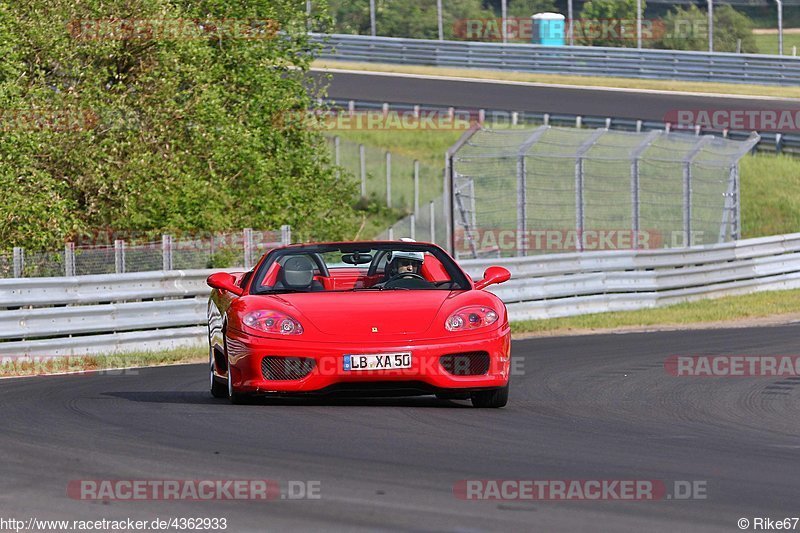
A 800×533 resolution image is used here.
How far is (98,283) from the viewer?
16109mm

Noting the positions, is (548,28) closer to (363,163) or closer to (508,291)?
(363,163)

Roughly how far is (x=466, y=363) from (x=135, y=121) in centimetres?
1351

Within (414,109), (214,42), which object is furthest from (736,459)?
(414,109)

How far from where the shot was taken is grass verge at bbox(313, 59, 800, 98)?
41094mm

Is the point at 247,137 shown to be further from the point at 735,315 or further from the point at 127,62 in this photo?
the point at 735,315

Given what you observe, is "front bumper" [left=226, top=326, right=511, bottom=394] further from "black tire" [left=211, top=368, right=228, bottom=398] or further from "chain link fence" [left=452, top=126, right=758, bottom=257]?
"chain link fence" [left=452, top=126, right=758, bottom=257]

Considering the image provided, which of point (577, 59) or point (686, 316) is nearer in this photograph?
point (686, 316)

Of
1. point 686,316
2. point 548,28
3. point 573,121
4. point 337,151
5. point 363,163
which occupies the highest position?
point 548,28

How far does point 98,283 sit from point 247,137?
777cm

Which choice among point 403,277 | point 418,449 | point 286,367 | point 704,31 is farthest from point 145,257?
point 704,31

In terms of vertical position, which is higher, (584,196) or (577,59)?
(577,59)

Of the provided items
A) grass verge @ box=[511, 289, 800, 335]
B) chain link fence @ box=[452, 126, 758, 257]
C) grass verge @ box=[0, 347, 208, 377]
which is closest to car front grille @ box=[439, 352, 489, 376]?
grass verge @ box=[0, 347, 208, 377]

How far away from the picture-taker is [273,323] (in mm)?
9703

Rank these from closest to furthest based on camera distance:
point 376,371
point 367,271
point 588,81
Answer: point 376,371 → point 367,271 → point 588,81
